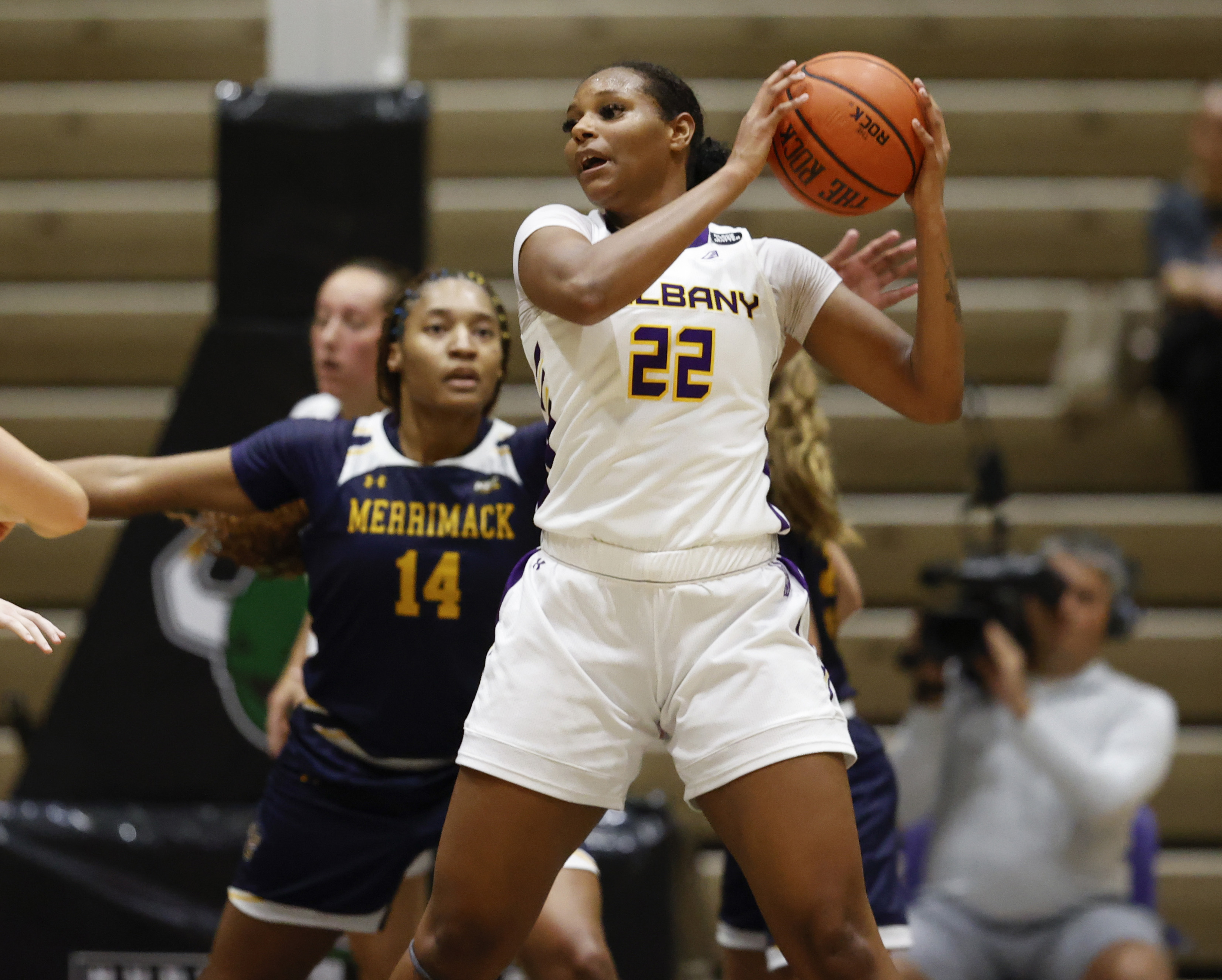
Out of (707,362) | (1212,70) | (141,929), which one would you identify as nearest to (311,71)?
(141,929)

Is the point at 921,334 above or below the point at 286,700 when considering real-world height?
above

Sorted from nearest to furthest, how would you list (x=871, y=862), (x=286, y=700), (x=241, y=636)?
(x=871, y=862)
(x=286, y=700)
(x=241, y=636)

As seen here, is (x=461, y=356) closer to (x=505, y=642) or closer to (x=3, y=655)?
(x=505, y=642)

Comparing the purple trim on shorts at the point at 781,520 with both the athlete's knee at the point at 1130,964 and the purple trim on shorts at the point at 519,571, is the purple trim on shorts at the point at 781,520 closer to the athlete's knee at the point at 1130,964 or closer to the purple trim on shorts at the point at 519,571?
the purple trim on shorts at the point at 519,571

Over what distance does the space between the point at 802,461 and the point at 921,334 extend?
0.66m

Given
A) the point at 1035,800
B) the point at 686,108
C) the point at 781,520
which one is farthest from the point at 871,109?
the point at 1035,800

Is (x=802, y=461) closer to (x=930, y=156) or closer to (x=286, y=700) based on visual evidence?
(x=930, y=156)

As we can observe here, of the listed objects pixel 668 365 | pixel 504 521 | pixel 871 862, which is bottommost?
pixel 871 862

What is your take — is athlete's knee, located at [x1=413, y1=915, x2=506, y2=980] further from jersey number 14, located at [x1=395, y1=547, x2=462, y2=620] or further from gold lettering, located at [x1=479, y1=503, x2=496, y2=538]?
gold lettering, located at [x1=479, y1=503, x2=496, y2=538]

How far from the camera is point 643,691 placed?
8.18ft

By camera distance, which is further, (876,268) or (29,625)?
(876,268)

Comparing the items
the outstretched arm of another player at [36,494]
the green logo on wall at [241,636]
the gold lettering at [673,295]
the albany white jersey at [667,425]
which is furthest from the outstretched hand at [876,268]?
the green logo on wall at [241,636]

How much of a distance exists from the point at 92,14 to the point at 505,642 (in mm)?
6379

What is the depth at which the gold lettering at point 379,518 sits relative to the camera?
10.2ft
